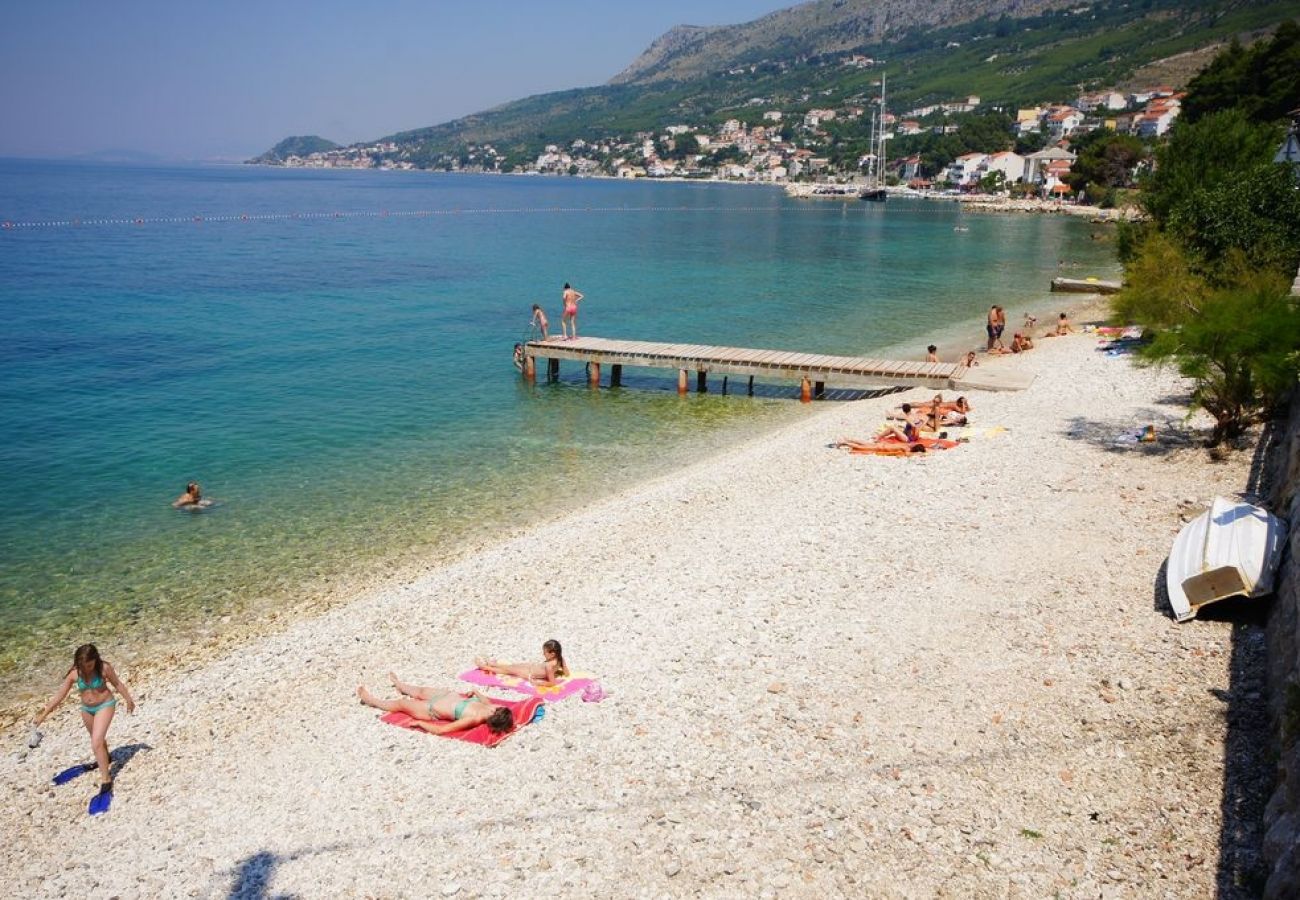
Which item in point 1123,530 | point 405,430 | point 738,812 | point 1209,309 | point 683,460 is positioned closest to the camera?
point 738,812

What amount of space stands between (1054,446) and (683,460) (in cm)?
847

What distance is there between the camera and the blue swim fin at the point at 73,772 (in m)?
9.42

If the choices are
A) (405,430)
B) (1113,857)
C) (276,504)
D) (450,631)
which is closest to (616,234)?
(405,430)

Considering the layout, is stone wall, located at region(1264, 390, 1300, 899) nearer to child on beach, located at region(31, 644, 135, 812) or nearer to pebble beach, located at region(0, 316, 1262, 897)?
pebble beach, located at region(0, 316, 1262, 897)

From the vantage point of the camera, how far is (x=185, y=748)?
9.84 metres

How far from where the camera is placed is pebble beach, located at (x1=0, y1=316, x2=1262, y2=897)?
7.38 m

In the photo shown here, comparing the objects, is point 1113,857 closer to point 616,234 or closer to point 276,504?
point 276,504

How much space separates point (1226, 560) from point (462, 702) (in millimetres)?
9290

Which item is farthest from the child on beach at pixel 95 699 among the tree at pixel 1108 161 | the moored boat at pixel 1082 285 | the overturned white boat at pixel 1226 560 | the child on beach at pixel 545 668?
the tree at pixel 1108 161

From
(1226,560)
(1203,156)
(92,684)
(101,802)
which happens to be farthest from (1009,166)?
(101,802)

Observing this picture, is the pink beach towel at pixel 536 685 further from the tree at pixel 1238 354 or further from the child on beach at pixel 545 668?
the tree at pixel 1238 354

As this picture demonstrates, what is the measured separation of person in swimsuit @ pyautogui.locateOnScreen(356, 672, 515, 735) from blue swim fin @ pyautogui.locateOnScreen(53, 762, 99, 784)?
9.62 ft

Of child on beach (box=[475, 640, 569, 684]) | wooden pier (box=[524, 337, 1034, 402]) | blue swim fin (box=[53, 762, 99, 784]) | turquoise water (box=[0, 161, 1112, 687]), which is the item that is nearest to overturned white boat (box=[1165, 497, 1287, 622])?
child on beach (box=[475, 640, 569, 684])

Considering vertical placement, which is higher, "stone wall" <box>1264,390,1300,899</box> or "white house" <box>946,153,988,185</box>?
"white house" <box>946,153,988,185</box>
